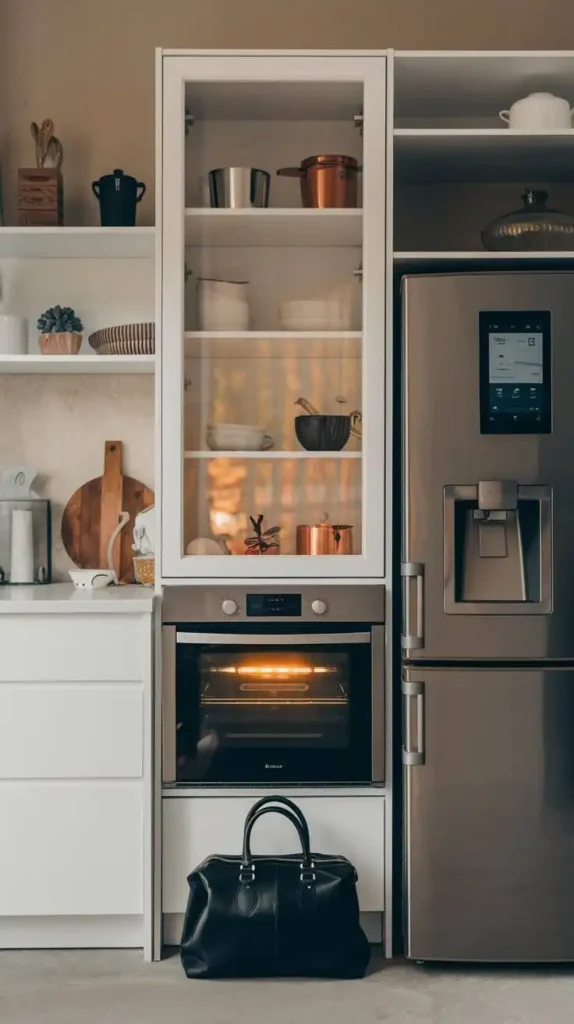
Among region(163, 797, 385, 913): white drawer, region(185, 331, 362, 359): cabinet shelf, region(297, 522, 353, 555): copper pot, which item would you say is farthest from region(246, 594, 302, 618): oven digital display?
region(185, 331, 362, 359): cabinet shelf

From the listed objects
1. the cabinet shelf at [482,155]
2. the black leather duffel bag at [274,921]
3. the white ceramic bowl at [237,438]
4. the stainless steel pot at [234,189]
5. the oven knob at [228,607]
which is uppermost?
the cabinet shelf at [482,155]

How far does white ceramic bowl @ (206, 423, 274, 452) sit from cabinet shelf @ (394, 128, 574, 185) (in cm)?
85

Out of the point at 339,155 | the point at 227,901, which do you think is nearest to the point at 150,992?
the point at 227,901

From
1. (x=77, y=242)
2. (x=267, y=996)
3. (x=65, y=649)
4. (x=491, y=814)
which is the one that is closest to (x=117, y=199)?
(x=77, y=242)

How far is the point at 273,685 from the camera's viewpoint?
2.87 metres

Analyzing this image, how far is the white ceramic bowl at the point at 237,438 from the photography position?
289cm

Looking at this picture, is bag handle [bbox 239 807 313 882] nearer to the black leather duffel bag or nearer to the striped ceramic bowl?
the black leather duffel bag

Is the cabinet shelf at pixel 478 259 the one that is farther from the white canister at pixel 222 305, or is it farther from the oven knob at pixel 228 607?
the oven knob at pixel 228 607

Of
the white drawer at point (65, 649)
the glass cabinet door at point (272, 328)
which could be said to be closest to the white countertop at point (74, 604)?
the white drawer at point (65, 649)

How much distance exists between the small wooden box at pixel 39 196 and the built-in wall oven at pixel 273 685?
1157 mm

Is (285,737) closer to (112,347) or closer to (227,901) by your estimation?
(227,901)

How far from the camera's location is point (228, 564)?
284 cm

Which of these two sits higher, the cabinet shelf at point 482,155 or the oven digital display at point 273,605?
the cabinet shelf at point 482,155

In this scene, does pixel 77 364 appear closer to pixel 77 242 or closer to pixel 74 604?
pixel 77 242
